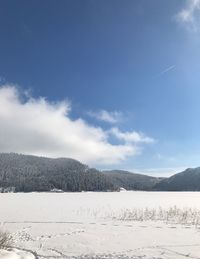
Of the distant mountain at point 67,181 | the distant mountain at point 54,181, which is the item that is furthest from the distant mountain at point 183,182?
the distant mountain at point 54,181

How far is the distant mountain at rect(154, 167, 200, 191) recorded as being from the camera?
174 meters

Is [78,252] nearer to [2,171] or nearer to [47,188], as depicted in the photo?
[47,188]

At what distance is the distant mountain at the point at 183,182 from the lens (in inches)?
6860

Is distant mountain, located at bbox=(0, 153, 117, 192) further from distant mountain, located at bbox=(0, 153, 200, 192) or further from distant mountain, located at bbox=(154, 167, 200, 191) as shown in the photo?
distant mountain, located at bbox=(154, 167, 200, 191)

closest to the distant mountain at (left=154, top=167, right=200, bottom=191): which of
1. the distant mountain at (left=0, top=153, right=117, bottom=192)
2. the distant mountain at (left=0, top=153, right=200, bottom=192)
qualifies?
the distant mountain at (left=0, top=153, right=200, bottom=192)

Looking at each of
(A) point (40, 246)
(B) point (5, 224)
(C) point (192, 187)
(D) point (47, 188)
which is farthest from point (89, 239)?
(C) point (192, 187)

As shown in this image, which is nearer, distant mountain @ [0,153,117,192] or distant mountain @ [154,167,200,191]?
distant mountain @ [0,153,117,192]

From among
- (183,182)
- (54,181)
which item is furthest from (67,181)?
(183,182)

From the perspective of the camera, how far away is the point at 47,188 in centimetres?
14725

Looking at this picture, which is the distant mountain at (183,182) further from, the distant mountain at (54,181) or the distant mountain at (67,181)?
the distant mountain at (54,181)

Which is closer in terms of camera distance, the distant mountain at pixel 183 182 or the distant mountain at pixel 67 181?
the distant mountain at pixel 67 181

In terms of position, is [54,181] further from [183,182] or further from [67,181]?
[183,182]

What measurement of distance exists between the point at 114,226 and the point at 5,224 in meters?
5.25

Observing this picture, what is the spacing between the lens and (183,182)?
183750 mm
